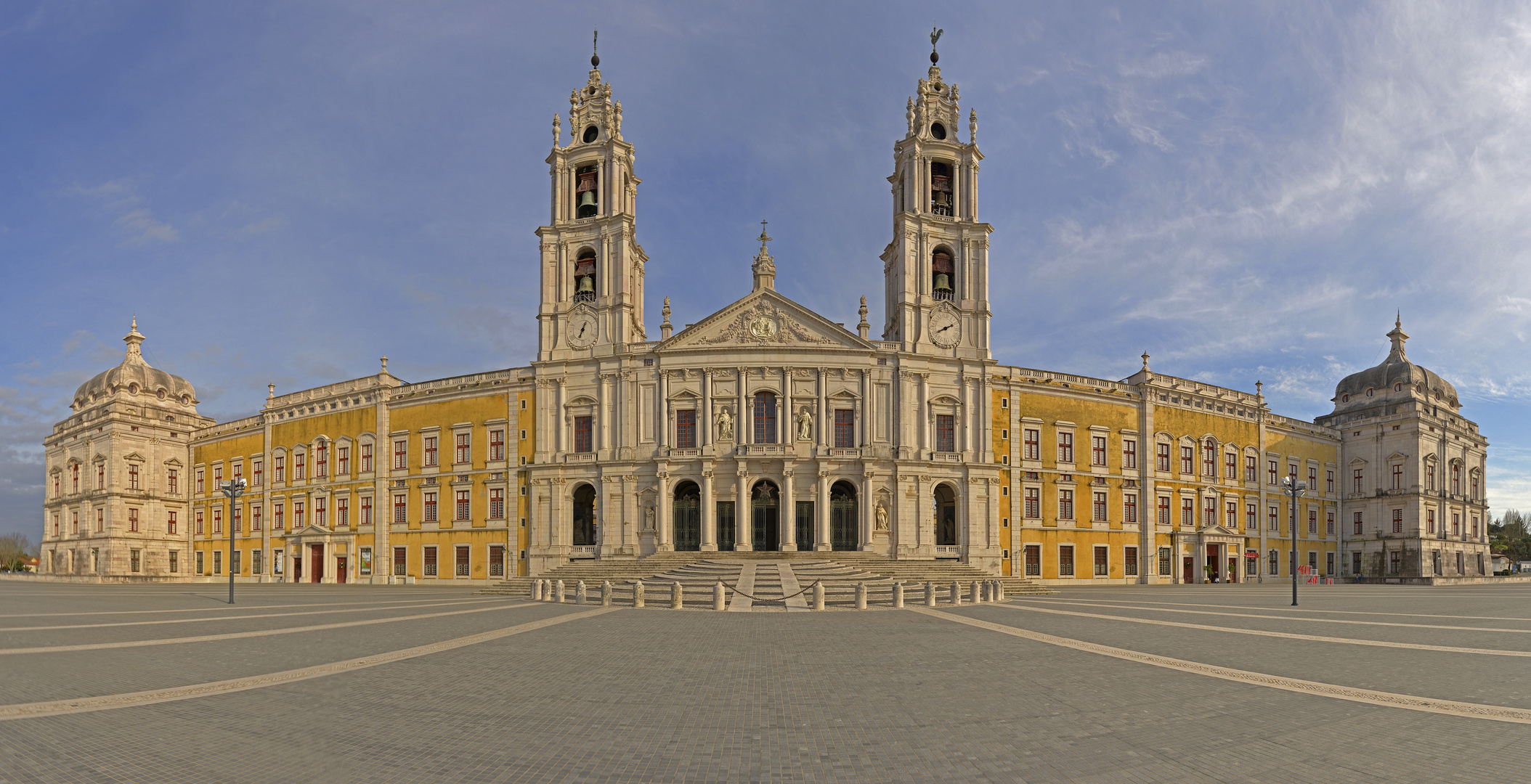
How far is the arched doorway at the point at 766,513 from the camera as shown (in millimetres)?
44469

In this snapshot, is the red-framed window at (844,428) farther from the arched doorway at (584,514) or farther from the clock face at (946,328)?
the arched doorway at (584,514)

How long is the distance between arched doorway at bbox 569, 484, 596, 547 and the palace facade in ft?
0.41

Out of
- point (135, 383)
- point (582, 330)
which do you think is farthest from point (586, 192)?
point (135, 383)

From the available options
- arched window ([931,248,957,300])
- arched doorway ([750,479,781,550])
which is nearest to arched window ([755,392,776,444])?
arched doorway ([750,479,781,550])

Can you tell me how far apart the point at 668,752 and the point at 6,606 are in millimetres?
32076

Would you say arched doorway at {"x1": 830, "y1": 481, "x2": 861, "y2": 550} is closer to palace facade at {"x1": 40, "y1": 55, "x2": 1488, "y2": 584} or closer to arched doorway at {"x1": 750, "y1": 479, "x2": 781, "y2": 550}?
palace facade at {"x1": 40, "y1": 55, "x2": 1488, "y2": 584}

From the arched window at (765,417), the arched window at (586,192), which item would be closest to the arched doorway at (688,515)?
the arched window at (765,417)

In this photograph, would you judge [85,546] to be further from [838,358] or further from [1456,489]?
[1456,489]

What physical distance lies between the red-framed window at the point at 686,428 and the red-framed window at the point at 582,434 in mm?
4960

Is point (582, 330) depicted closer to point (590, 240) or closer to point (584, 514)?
point (590, 240)

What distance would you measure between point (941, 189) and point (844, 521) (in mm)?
19668

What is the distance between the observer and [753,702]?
440 inches

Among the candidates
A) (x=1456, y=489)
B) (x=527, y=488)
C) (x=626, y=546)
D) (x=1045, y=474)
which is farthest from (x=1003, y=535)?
(x=1456, y=489)

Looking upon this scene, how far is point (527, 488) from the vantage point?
4738 cm
